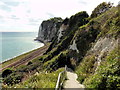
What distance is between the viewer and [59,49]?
44656 millimetres

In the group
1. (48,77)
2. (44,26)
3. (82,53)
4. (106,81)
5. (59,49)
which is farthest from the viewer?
(44,26)

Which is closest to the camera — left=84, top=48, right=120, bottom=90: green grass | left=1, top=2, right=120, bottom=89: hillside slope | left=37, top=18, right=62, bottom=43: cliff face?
left=84, top=48, right=120, bottom=90: green grass

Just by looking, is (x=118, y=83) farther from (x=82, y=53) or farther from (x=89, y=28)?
(x=89, y=28)

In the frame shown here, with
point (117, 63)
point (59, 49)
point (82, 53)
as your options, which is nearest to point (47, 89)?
point (117, 63)

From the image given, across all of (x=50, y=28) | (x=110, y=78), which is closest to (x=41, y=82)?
(x=110, y=78)

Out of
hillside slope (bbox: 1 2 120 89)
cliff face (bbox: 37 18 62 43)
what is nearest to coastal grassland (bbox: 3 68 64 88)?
hillside slope (bbox: 1 2 120 89)

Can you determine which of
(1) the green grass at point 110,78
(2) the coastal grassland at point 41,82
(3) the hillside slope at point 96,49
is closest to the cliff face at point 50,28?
(3) the hillside slope at point 96,49

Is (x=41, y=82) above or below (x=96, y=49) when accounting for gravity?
below

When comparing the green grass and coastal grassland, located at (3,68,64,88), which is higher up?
the green grass

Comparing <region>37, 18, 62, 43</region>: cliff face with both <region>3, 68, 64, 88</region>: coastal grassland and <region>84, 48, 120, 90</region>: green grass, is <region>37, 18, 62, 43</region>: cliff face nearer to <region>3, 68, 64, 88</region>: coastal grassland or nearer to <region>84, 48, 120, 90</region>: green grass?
<region>3, 68, 64, 88</region>: coastal grassland

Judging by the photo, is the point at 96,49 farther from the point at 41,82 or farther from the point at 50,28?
the point at 50,28

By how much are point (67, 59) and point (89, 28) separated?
283 inches

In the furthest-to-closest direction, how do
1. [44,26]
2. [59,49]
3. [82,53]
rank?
[44,26] < [59,49] < [82,53]

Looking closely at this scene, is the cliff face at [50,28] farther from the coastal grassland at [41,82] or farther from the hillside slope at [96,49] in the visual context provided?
the coastal grassland at [41,82]
